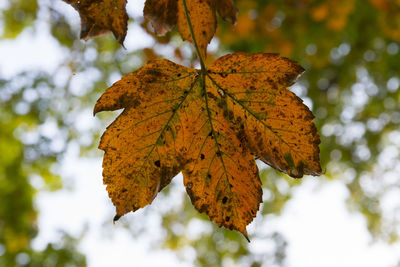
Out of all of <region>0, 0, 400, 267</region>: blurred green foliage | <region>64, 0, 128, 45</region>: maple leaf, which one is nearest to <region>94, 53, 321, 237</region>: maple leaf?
<region>64, 0, 128, 45</region>: maple leaf

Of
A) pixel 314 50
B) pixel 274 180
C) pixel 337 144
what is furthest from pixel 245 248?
pixel 314 50

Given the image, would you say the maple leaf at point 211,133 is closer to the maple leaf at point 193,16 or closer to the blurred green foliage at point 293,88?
the maple leaf at point 193,16

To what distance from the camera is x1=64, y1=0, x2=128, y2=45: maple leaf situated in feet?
2.35

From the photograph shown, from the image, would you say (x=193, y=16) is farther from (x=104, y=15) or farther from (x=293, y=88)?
(x=293, y=88)

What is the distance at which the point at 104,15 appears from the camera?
723 mm

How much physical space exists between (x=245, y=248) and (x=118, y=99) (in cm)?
505

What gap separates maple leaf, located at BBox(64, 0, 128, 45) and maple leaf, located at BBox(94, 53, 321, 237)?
12 centimetres

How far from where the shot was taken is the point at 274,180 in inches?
227

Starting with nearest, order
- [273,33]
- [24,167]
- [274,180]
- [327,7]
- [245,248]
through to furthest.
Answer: [327,7], [273,33], [24,167], [245,248], [274,180]

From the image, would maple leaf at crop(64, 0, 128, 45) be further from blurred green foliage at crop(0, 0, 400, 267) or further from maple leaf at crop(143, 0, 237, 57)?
blurred green foliage at crop(0, 0, 400, 267)

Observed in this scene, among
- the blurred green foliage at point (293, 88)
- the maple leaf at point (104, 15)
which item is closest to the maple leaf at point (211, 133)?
the maple leaf at point (104, 15)

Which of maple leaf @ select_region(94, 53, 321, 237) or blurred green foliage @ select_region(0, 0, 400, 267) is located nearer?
maple leaf @ select_region(94, 53, 321, 237)

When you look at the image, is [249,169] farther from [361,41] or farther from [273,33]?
[361,41]

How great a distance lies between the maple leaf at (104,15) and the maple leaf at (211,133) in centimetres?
12
